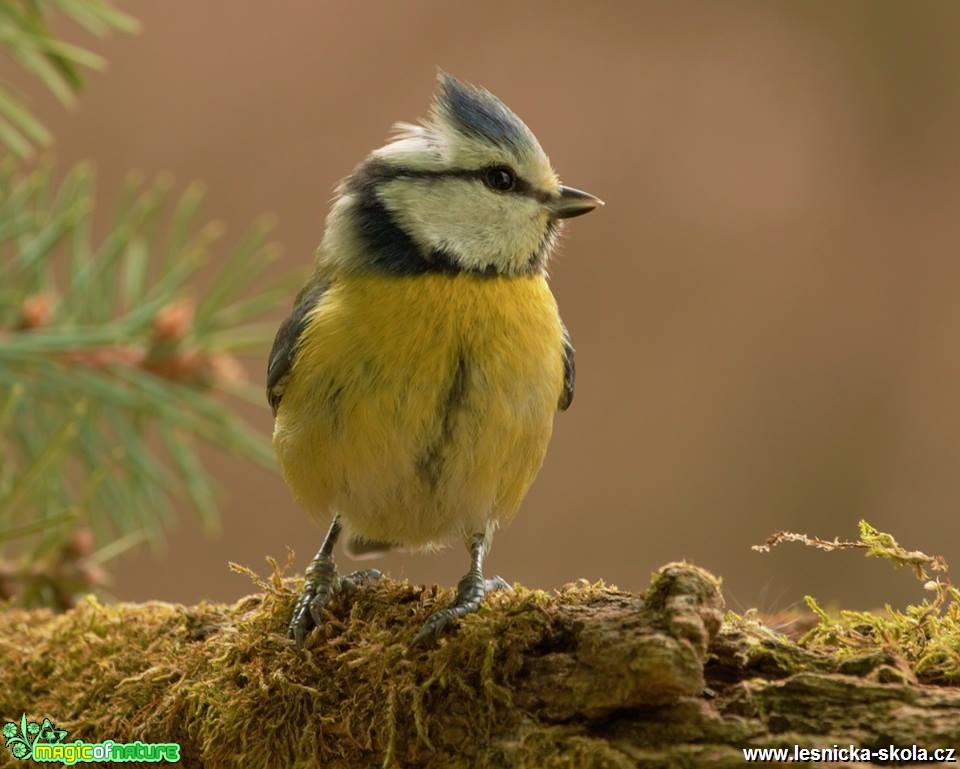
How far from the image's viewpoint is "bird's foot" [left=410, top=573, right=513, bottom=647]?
1.91 m

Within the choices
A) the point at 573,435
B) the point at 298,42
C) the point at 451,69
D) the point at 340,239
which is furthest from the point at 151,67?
the point at 340,239

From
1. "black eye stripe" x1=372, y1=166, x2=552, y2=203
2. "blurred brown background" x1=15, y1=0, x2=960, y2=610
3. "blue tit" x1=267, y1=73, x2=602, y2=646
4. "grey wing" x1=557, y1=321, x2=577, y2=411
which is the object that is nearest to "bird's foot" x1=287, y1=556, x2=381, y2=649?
"blue tit" x1=267, y1=73, x2=602, y2=646

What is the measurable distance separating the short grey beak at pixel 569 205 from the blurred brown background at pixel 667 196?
2747mm

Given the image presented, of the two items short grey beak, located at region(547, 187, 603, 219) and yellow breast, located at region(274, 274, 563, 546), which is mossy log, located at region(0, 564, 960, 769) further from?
short grey beak, located at region(547, 187, 603, 219)

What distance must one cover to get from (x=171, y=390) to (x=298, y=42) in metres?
3.36

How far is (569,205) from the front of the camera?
262cm

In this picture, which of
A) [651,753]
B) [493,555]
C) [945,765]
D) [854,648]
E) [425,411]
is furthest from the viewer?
[493,555]

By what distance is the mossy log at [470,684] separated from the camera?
60.4 inches

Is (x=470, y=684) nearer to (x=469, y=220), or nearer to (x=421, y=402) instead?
(x=421, y=402)

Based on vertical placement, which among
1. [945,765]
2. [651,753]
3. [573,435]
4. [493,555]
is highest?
[945,765]

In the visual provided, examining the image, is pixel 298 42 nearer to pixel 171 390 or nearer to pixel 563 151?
pixel 563 151

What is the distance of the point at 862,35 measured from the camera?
17.9 ft

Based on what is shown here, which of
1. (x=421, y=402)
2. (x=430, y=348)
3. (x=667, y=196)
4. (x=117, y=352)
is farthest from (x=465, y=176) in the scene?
(x=667, y=196)

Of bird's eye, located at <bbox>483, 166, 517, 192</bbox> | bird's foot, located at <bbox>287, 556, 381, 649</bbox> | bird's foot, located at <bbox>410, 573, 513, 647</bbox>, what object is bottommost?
bird's foot, located at <bbox>287, 556, 381, 649</bbox>
